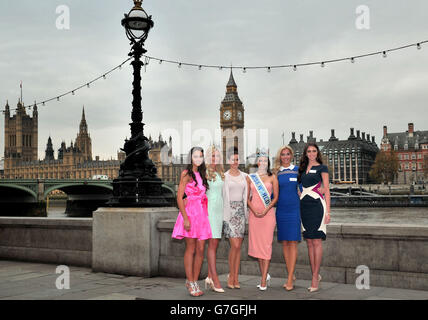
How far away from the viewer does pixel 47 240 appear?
823 cm

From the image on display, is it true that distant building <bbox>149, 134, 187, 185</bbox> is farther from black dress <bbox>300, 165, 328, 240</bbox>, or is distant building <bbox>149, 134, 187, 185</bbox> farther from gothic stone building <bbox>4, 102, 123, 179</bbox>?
black dress <bbox>300, 165, 328, 240</bbox>

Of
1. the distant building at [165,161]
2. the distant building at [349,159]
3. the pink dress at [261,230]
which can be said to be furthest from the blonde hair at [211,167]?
the distant building at [165,161]

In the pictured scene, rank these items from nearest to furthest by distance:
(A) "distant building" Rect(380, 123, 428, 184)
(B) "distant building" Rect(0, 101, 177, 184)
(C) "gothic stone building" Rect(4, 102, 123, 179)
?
1. (A) "distant building" Rect(380, 123, 428, 184)
2. (B) "distant building" Rect(0, 101, 177, 184)
3. (C) "gothic stone building" Rect(4, 102, 123, 179)

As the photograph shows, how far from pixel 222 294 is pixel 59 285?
2.24m

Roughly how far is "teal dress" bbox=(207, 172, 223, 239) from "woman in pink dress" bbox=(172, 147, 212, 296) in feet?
0.15

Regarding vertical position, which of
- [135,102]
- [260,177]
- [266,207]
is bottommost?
[266,207]

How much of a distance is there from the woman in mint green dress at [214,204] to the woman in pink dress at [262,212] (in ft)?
1.12

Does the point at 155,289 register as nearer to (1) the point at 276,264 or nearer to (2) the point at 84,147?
(1) the point at 276,264

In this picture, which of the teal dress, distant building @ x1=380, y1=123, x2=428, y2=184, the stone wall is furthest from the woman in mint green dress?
distant building @ x1=380, y1=123, x2=428, y2=184

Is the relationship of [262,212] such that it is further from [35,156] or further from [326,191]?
[35,156]

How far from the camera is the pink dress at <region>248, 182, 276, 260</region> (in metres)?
5.32

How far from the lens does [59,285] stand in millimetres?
6031
